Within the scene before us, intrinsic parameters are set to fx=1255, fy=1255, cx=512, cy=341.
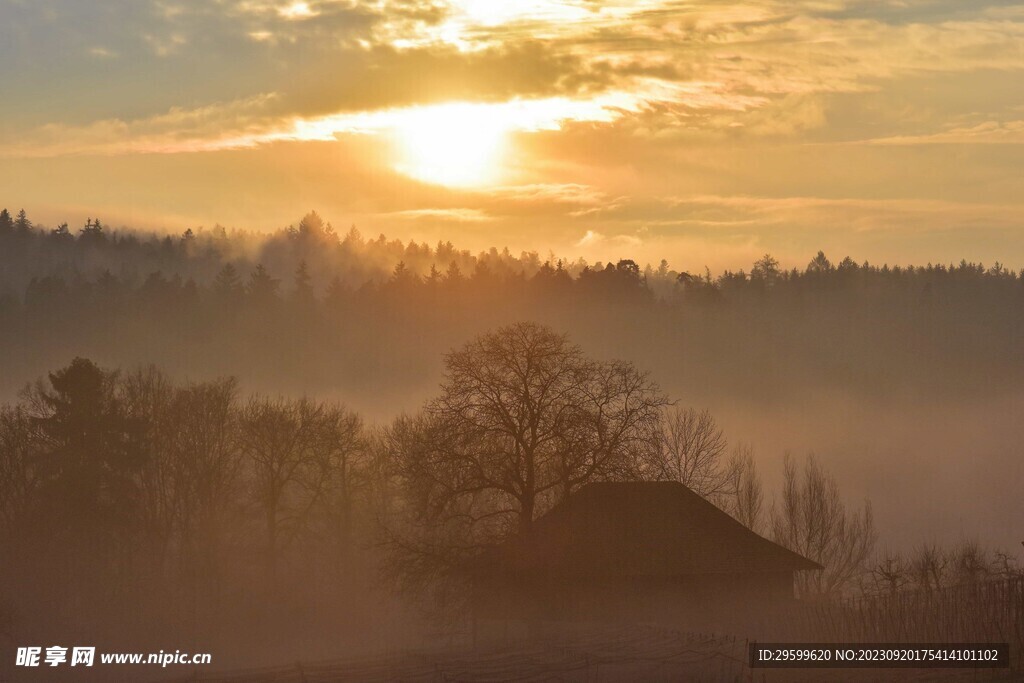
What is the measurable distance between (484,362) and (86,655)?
2626 cm

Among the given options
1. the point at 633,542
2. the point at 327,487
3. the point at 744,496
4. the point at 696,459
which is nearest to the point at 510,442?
the point at 633,542

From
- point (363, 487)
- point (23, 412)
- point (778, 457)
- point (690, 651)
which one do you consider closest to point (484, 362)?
point (690, 651)

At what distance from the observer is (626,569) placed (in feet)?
152

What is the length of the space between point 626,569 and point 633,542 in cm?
148

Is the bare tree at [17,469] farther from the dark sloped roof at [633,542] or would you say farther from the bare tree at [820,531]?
the bare tree at [820,531]

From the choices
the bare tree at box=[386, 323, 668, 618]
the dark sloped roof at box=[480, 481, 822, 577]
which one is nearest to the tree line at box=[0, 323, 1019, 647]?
the bare tree at box=[386, 323, 668, 618]

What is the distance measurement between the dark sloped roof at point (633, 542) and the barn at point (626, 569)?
0.04 metres

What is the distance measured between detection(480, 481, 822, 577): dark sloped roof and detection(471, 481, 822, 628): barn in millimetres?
38

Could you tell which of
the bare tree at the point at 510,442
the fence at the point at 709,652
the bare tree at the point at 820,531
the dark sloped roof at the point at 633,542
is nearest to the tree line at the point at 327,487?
the bare tree at the point at 510,442

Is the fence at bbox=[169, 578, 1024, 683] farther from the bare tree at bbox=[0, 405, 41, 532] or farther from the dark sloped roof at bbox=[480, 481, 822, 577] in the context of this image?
the bare tree at bbox=[0, 405, 41, 532]

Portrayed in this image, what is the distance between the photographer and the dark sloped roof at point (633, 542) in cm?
4669

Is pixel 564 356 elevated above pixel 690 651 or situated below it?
above

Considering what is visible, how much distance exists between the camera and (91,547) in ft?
239

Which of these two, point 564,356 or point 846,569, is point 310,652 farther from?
point 846,569
